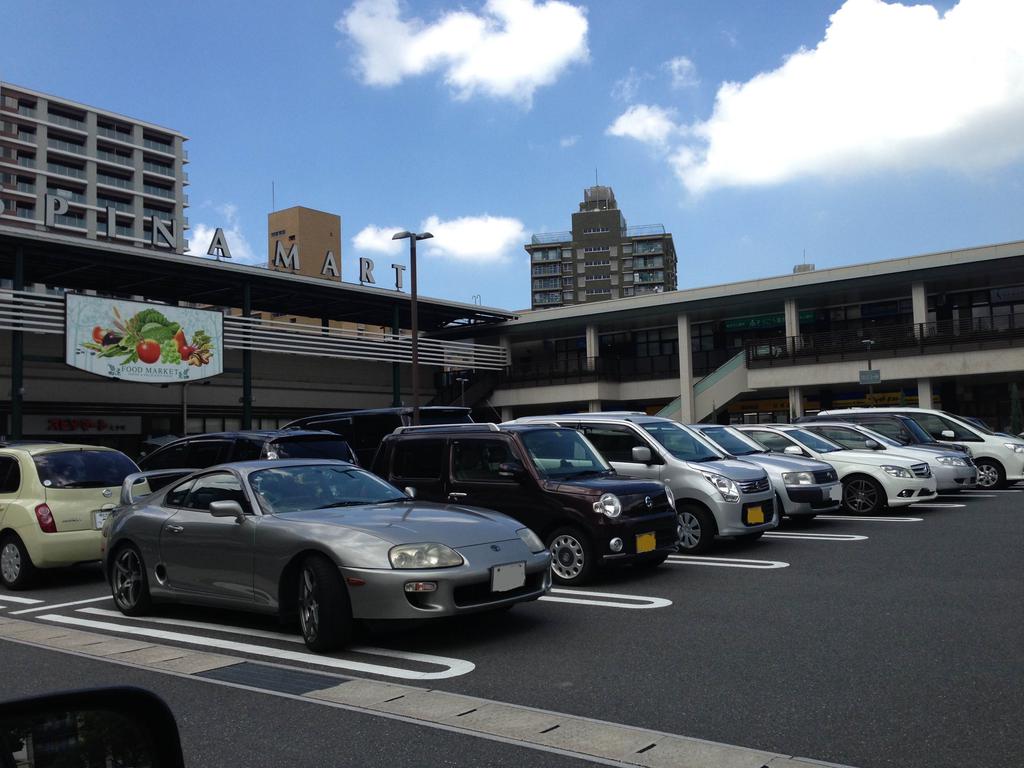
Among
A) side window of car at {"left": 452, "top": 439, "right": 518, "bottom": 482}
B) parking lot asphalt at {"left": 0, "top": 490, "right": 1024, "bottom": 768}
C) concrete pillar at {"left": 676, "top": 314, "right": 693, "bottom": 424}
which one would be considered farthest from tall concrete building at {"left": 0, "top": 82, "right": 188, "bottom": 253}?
parking lot asphalt at {"left": 0, "top": 490, "right": 1024, "bottom": 768}

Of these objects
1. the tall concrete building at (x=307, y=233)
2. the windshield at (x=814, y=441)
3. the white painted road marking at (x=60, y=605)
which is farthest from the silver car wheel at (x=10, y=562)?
the tall concrete building at (x=307, y=233)

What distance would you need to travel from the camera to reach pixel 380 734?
14.8ft

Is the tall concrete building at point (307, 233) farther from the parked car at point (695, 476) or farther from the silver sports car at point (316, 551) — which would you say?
the silver sports car at point (316, 551)

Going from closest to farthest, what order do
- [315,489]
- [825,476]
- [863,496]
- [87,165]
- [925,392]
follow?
[315,489] → [825,476] → [863,496] → [925,392] → [87,165]

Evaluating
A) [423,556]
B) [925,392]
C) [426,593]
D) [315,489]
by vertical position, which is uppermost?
[925,392]

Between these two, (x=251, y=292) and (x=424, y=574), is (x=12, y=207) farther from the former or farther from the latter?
(x=424, y=574)

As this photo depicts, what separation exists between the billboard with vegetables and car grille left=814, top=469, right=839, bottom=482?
85.0 feet

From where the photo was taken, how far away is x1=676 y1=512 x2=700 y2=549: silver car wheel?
11.0m

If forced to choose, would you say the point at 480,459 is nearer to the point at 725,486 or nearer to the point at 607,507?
the point at 607,507

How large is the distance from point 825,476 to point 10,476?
10.7 metres

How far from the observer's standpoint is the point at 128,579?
8.28 metres

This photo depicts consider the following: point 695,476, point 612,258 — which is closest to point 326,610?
point 695,476

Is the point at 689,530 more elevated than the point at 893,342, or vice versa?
the point at 893,342

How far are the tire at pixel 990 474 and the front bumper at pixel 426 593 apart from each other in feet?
52.4
